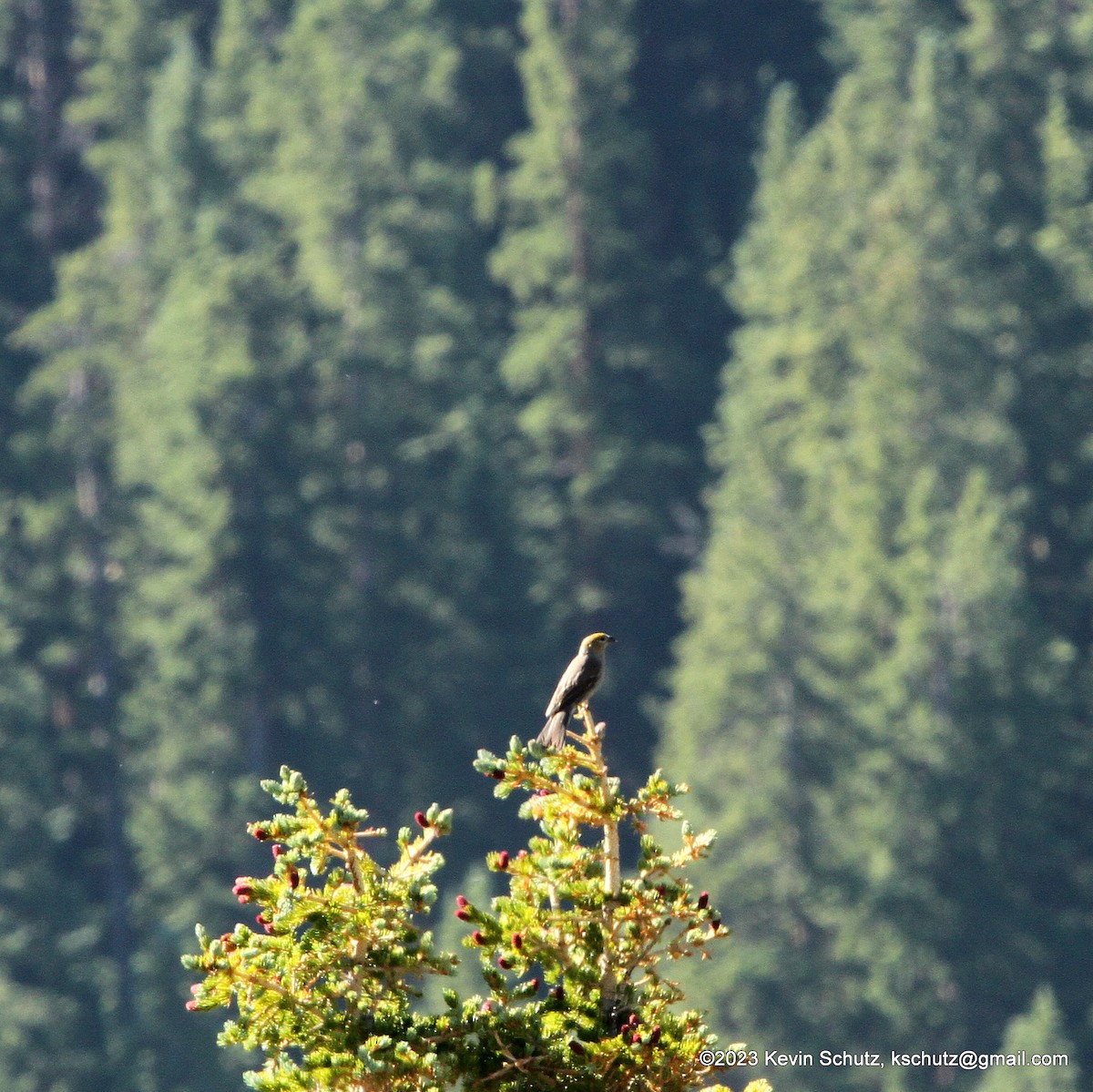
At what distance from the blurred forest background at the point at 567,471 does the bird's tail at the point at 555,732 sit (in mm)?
33212

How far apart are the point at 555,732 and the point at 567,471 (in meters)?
48.9

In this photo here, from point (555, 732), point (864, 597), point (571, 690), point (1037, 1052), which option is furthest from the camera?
point (864, 597)

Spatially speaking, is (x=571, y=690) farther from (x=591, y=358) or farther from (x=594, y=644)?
(x=591, y=358)

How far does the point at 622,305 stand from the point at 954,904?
17.2 m

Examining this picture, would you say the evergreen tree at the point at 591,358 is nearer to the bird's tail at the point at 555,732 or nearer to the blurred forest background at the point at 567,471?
the blurred forest background at the point at 567,471

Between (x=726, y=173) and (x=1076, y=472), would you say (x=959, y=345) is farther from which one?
(x=726, y=173)

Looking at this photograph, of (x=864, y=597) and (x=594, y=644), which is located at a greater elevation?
(x=864, y=597)

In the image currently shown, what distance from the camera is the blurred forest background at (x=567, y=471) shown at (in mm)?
50812

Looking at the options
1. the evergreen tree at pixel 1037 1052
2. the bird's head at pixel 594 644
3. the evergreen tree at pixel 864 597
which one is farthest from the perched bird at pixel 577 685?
the evergreen tree at pixel 864 597

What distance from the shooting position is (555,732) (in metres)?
11.8

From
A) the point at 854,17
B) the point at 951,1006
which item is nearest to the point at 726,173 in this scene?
the point at 854,17

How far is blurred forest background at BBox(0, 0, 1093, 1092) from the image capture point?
5081 centimetres

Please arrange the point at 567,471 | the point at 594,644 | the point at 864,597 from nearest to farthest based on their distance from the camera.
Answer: the point at 594,644
the point at 864,597
the point at 567,471

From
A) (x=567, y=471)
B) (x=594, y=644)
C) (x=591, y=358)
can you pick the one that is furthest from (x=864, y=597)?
(x=594, y=644)
